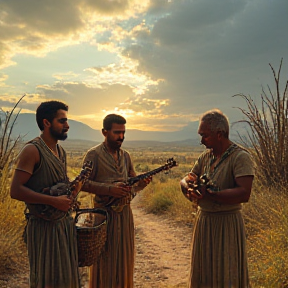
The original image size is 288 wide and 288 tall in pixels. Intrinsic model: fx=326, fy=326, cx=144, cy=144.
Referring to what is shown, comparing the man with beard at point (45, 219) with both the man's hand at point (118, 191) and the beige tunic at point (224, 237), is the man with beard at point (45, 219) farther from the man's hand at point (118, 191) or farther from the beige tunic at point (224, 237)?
the beige tunic at point (224, 237)

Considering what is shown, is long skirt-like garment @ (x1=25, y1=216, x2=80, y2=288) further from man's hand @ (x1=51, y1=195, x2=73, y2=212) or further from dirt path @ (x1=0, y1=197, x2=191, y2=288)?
dirt path @ (x1=0, y1=197, x2=191, y2=288)

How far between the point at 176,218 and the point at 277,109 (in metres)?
4.33

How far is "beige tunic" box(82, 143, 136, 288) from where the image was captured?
3.66m

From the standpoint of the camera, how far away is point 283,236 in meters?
4.86

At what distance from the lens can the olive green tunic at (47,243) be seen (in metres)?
2.79

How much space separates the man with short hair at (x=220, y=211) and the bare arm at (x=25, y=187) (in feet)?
4.32

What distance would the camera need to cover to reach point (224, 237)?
3.07 meters

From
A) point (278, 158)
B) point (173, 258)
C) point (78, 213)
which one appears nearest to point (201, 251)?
point (78, 213)

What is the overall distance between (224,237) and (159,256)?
4.05 metres

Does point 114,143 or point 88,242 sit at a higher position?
point 114,143

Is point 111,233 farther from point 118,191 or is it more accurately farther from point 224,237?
point 224,237

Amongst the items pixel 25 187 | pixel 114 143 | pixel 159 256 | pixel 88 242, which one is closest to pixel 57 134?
pixel 25 187

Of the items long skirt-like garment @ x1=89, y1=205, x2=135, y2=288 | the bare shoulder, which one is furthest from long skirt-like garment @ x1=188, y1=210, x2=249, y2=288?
the bare shoulder

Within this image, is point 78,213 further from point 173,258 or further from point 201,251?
point 173,258
